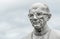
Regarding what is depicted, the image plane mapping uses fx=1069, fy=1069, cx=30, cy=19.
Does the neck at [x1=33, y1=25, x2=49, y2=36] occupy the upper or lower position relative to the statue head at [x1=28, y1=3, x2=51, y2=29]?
lower

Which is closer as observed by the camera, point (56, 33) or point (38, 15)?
point (38, 15)

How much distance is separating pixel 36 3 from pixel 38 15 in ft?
1.15

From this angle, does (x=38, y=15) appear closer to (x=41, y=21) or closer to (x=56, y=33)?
(x=41, y=21)

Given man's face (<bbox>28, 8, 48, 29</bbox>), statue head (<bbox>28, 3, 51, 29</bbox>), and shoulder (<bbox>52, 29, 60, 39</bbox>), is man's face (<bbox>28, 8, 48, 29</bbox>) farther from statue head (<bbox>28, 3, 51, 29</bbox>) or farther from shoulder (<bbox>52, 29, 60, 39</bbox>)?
shoulder (<bbox>52, 29, 60, 39</bbox>)

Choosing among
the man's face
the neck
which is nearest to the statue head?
the man's face

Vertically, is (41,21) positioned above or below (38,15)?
below

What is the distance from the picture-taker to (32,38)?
30000 millimetres

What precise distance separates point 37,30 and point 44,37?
11.0 inches

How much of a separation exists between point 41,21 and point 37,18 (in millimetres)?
142

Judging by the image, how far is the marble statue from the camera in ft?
96.9

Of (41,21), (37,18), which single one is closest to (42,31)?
(41,21)

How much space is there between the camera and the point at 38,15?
29.6 meters

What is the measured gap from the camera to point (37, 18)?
1162 inches

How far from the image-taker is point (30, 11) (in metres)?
29.7
